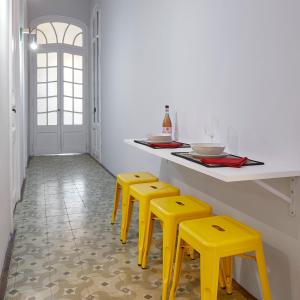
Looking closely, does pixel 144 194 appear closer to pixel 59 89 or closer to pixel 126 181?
pixel 126 181

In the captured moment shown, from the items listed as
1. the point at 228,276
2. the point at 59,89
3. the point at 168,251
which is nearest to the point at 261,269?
the point at 228,276

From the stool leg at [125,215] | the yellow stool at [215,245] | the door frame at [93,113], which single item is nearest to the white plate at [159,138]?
the stool leg at [125,215]

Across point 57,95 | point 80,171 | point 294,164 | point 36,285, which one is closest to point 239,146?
point 294,164

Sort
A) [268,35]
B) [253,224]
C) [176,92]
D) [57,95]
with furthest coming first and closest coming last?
1. [57,95]
2. [176,92]
3. [253,224]
4. [268,35]

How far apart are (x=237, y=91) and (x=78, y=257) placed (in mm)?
1634

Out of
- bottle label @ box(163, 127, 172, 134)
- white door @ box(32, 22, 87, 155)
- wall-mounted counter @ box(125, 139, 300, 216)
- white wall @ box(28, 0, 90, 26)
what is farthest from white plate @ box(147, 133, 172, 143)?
white wall @ box(28, 0, 90, 26)

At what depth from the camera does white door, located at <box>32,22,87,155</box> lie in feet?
23.1

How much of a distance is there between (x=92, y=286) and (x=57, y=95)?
18.8 ft

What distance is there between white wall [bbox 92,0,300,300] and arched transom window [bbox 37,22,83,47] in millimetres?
3885

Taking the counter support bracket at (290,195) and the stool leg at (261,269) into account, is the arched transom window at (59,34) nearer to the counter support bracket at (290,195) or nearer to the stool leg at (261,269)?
the counter support bracket at (290,195)

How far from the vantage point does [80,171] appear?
5668 mm

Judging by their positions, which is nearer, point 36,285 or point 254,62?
point 254,62

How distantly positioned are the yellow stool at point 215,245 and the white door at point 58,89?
5995 millimetres

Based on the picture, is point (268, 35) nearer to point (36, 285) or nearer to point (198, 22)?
point (198, 22)
